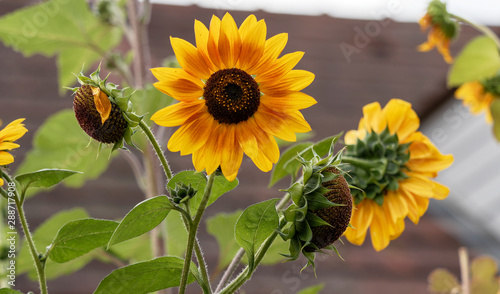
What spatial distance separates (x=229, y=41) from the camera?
13.6 inches

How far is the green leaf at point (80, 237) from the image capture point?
0.36 metres

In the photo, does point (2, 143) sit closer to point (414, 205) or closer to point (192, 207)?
point (192, 207)

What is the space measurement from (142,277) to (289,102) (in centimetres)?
13

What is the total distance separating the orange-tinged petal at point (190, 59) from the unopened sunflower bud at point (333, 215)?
10 cm

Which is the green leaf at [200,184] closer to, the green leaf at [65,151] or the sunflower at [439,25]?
the green leaf at [65,151]

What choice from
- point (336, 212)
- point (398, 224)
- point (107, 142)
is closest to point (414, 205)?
point (398, 224)

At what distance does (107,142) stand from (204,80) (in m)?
0.07

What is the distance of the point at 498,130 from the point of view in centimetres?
70

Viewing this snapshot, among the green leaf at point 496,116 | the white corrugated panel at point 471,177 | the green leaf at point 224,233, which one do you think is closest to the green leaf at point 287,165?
the green leaf at point 224,233

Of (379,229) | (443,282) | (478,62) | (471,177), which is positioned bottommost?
(471,177)

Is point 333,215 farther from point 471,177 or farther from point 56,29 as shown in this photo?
point 471,177

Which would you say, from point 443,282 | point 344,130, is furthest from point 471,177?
point 443,282

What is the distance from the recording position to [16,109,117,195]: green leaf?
27.9 inches

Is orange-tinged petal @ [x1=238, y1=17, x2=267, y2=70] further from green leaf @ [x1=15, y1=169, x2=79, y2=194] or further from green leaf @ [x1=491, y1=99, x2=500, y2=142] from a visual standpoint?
green leaf @ [x1=491, y1=99, x2=500, y2=142]
